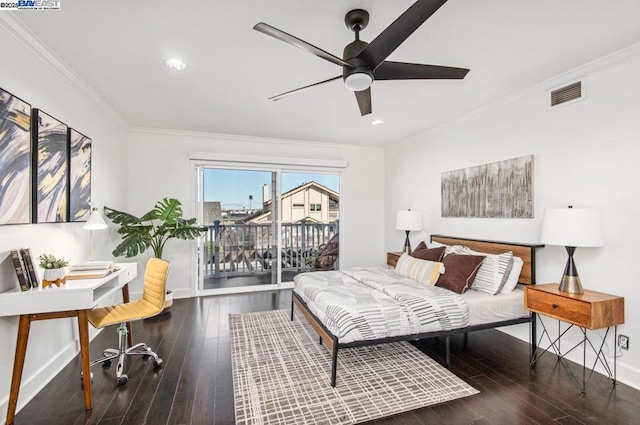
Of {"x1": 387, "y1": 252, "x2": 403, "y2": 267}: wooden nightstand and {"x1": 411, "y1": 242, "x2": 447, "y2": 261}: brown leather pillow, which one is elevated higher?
{"x1": 411, "y1": 242, "x2": 447, "y2": 261}: brown leather pillow

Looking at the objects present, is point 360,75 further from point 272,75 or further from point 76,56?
point 76,56

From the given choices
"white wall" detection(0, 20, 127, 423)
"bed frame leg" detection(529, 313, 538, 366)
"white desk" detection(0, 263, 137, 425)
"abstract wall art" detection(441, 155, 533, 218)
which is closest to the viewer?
"white desk" detection(0, 263, 137, 425)

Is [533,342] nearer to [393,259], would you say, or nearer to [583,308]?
[583,308]

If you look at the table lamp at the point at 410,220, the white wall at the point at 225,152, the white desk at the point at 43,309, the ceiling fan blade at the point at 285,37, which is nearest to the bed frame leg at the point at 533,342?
the table lamp at the point at 410,220

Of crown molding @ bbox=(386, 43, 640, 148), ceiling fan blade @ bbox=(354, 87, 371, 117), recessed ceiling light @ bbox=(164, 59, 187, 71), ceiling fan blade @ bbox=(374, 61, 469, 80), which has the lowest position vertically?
ceiling fan blade @ bbox=(354, 87, 371, 117)

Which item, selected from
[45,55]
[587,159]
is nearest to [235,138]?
[45,55]

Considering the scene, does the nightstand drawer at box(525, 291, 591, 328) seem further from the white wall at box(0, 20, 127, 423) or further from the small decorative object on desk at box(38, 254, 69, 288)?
the white wall at box(0, 20, 127, 423)

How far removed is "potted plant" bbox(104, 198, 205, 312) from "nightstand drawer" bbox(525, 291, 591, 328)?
4010mm

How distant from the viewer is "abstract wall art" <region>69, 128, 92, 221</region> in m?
2.82

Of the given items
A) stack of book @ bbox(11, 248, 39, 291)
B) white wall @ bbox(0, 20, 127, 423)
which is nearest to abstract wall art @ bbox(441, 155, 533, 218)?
stack of book @ bbox(11, 248, 39, 291)

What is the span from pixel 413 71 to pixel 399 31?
562 mm

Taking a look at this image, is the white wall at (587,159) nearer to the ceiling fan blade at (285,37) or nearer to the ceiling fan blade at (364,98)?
the ceiling fan blade at (364,98)

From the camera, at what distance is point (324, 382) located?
236 cm

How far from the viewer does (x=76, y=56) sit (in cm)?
251
